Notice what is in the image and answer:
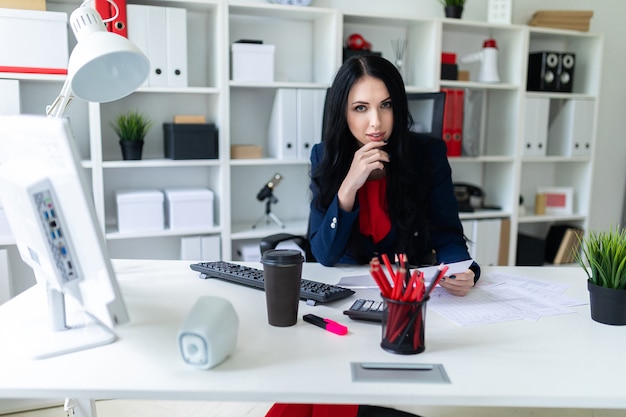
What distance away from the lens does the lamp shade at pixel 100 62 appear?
1036mm

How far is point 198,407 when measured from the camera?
2264 millimetres

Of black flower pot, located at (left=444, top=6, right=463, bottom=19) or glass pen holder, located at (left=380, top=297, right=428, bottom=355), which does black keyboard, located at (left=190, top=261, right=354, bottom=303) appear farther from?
black flower pot, located at (left=444, top=6, right=463, bottom=19)

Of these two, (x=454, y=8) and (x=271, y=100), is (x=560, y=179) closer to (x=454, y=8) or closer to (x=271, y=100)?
(x=454, y=8)

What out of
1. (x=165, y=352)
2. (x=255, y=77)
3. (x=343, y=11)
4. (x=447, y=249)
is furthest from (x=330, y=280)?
(x=343, y=11)

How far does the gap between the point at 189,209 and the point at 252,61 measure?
2.70 feet

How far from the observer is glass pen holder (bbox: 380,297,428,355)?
1.01 metres

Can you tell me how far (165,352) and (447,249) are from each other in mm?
1018

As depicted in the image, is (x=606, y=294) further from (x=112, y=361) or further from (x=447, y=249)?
(x=112, y=361)

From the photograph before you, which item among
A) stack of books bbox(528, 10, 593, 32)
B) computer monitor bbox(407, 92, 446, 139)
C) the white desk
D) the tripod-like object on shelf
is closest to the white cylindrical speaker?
the white desk

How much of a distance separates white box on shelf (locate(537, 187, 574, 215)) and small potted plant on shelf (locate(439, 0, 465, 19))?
1.28m

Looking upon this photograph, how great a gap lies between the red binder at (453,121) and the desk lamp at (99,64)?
2308 millimetres

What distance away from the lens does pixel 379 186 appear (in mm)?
1906

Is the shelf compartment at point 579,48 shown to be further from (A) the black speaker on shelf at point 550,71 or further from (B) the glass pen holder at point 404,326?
(B) the glass pen holder at point 404,326

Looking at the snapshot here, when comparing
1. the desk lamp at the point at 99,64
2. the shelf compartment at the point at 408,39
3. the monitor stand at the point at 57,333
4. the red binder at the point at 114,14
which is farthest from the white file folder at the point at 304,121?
the monitor stand at the point at 57,333
